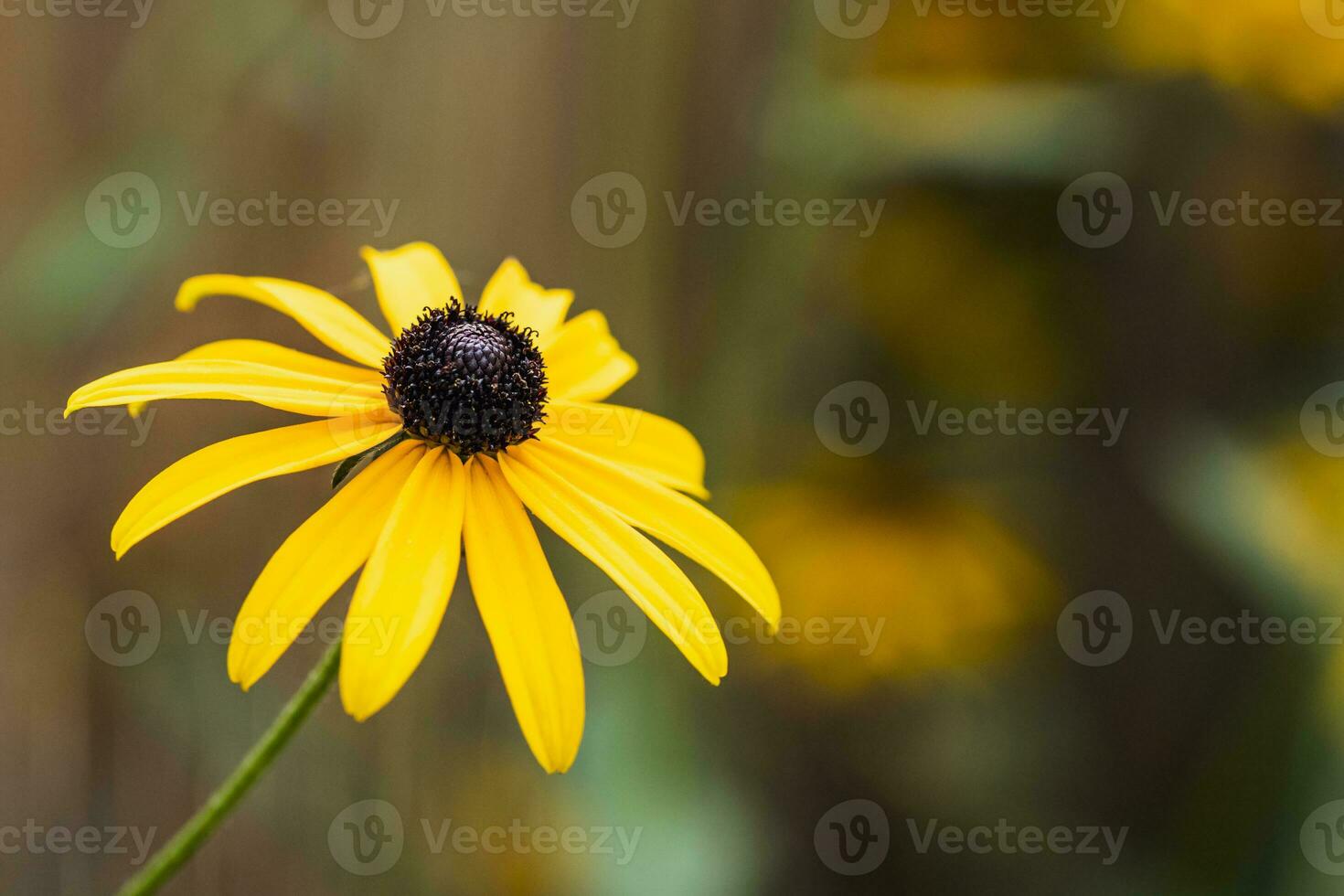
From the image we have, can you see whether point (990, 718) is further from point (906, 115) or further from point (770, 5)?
point (770, 5)

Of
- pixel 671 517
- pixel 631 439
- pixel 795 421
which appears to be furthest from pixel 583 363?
pixel 795 421

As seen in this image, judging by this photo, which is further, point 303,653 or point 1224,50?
point 303,653

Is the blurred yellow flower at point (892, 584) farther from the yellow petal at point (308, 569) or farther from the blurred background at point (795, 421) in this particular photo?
the yellow petal at point (308, 569)

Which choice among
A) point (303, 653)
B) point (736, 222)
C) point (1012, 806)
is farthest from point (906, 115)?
point (303, 653)

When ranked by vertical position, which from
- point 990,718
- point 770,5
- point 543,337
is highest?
point 770,5

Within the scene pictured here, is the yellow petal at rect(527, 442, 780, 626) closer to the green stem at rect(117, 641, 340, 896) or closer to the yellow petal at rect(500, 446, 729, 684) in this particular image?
the yellow petal at rect(500, 446, 729, 684)

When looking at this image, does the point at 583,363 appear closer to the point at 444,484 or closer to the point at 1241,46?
the point at 444,484
